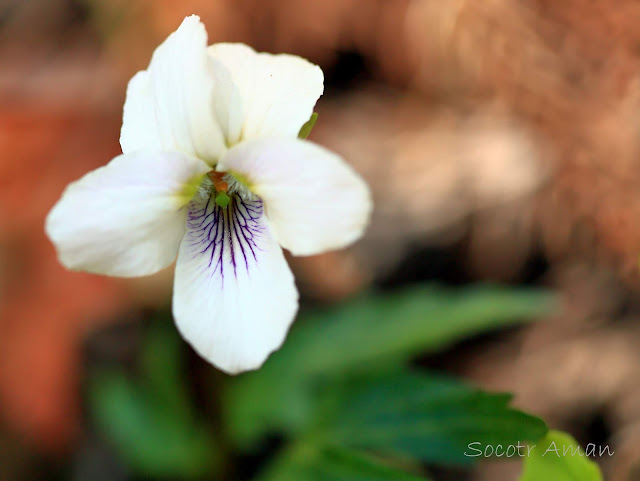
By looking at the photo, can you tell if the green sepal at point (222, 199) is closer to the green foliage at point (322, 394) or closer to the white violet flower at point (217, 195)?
the white violet flower at point (217, 195)

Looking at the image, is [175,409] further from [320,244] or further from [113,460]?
[320,244]

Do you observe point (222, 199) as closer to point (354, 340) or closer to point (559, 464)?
point (559, 464)

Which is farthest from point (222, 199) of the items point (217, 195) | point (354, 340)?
point (354, 340)

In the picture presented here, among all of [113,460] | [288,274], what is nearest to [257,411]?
[113,460]

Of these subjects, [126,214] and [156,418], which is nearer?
[126,214]

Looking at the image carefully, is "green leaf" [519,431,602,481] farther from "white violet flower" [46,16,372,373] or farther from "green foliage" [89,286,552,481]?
"white violet flower" [46,16,372,373]
